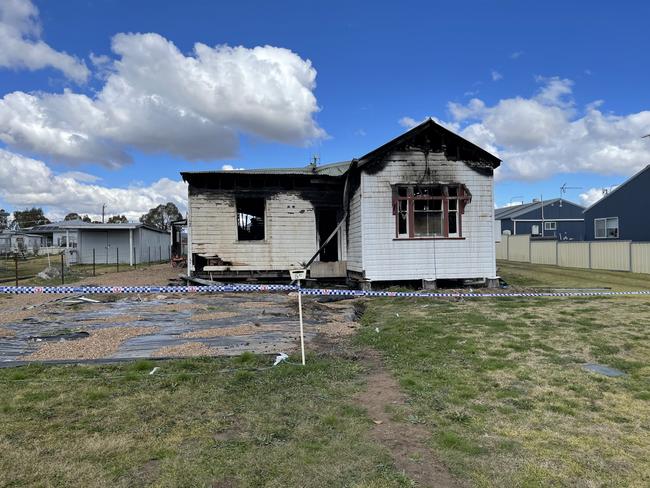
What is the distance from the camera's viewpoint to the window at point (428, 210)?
1489cm

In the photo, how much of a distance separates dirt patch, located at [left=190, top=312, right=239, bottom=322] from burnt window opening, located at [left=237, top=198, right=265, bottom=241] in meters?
6.84

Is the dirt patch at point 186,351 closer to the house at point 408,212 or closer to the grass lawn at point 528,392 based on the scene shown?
the grass lawn at point 528,392

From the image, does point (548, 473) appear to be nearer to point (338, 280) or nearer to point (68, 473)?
point (68, 473)

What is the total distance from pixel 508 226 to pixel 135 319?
41.8 metres

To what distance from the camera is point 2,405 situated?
15.0ft

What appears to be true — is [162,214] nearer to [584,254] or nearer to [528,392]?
[584,254]

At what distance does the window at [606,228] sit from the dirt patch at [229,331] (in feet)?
96.8

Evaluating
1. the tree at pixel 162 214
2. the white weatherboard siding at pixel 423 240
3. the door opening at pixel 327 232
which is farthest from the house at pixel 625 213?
the tree at pixel 162 214

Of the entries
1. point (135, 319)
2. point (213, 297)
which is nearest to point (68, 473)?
point (135, 319)

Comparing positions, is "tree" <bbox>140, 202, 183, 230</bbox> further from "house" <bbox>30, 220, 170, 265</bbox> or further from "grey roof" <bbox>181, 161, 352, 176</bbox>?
"grey roof" <bbox>181, 161, 352, 176</bbox>

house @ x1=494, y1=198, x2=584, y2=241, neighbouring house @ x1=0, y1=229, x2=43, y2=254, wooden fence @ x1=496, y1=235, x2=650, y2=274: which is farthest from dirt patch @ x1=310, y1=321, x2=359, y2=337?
neighbouring house @ x1=0, y1=229, x2=43, y2=254

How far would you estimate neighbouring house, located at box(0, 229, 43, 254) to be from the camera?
52906mm

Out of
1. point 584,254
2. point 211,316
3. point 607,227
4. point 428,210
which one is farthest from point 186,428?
point 607,227

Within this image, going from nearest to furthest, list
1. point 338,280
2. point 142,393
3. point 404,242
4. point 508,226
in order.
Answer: point 142,393, point 404,242, point 338,280, point 508,226
